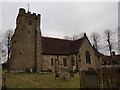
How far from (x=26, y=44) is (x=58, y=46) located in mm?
9204

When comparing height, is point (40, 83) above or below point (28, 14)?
below

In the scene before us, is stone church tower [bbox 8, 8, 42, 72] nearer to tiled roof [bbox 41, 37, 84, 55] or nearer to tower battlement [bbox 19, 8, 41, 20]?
tower battlement [bbox 19, 8, 41, 20]

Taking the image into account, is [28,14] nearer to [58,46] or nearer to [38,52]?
[38,52]

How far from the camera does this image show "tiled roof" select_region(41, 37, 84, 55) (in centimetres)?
4397

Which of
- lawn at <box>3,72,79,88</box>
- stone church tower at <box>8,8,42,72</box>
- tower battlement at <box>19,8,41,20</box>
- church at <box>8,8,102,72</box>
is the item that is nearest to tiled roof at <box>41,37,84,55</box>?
church at <box>8,8,102,72</box>

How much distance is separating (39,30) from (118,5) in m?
20.0

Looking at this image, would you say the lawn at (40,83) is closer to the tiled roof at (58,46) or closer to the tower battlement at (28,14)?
the tiled roof at (58,46)

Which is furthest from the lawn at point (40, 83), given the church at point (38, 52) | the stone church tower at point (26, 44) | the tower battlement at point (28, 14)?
the tower battlement at point (28, 14)

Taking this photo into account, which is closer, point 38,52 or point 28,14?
point 38,52

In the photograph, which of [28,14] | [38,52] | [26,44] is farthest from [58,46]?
[28,14]

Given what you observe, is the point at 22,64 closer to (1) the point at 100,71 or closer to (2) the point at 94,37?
(1) the point at 100,71

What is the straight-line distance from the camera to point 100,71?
14.9m

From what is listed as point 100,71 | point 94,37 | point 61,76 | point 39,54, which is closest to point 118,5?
point 61,76

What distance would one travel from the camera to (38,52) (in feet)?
137
